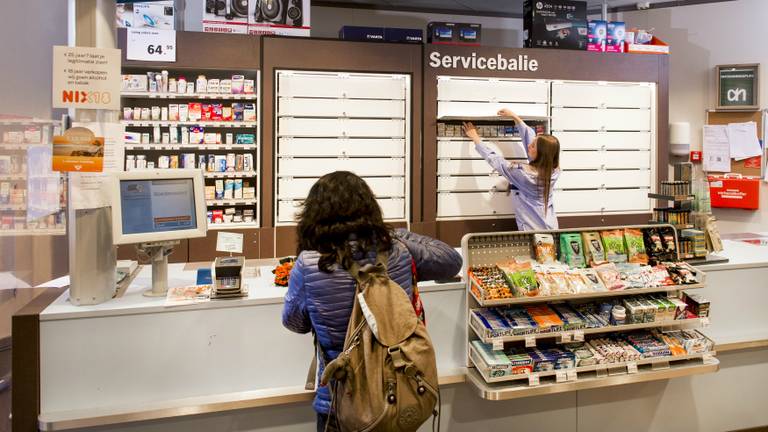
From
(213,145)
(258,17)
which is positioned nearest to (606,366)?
(213,145)

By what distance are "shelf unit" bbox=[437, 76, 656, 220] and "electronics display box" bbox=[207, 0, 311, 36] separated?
133 centimetres

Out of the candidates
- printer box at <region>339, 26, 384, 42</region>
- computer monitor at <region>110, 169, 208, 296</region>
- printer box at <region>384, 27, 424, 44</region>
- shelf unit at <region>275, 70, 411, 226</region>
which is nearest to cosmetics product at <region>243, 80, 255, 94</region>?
shelf unit at <region>275, 70, 411, 226</region>

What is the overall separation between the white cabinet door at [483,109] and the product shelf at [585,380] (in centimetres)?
305

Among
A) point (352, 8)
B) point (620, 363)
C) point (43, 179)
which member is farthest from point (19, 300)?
point (620, 363)

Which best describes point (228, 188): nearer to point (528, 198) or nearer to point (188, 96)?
point (188, 96)

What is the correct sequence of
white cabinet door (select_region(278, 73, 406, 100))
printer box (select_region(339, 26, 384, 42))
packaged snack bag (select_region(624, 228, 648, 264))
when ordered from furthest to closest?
printer box (select_region(339, 26, 384, 42)) < white cabinet door (select_region(278, 73, 406, 100)) < packaged snack bag (select_region(624, 228, 648, 264))

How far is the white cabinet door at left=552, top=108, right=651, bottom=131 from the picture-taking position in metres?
5.48

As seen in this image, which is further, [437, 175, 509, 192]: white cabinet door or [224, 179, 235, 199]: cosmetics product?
[437, 175, 509, 192]: white cabinet door

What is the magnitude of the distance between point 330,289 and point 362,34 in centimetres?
380

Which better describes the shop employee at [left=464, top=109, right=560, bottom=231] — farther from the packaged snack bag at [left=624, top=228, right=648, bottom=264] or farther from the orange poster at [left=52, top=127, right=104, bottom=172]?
the orange poster at [left=52, top=127, right=104, bottom=172]

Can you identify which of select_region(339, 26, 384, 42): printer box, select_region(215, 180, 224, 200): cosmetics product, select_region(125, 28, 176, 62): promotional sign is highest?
select_region(339, 26, 384, 42): printer box

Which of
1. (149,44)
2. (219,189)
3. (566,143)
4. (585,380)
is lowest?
(585,380)

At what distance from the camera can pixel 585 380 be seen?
250 centimetres

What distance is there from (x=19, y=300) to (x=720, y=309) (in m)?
5.39
